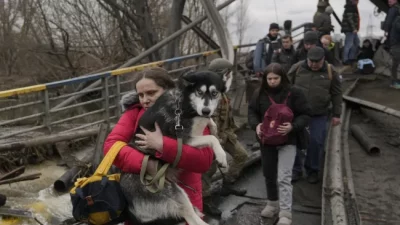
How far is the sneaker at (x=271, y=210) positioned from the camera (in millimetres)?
5250

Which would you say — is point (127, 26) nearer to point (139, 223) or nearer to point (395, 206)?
point (395, 206)

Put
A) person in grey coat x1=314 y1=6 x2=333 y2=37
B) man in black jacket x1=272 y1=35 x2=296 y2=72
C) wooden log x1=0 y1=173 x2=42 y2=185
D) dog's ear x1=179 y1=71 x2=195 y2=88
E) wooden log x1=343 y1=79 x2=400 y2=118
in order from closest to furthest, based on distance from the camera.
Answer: dog's ear x1=179 y1=71 x2=195 y2=88 → wooden log x1=0 y1=173 x2=42 y2=185 → wooden log x1=343 y1=79 x2=400 y2=118 → man in black jacket x1=272 y1=35 x2=296 y2=72 → person in grey coat x1=314 y1=6 x2=333 y2=37

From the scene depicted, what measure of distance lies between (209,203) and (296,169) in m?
1.57

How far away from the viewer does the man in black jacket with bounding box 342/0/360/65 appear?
43.0ft

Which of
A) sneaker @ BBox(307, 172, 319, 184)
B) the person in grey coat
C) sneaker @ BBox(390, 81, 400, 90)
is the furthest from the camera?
sneaker @ BBox(390, 81, 400, 90)

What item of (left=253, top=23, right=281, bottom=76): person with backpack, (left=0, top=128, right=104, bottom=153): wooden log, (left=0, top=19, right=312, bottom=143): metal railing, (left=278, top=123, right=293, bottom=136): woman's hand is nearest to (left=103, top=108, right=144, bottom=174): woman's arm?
(left=0, top=19, right=312, bottom=143): metal railing

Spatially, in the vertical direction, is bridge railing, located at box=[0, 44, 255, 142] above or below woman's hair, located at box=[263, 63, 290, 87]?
below

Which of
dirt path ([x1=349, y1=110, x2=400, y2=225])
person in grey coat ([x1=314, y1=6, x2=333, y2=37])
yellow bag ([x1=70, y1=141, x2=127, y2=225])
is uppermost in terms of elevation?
person in grey coat ([x1=314, y1=6, x2=333, y2=37])

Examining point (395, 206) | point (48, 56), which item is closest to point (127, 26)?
point (48, 56)

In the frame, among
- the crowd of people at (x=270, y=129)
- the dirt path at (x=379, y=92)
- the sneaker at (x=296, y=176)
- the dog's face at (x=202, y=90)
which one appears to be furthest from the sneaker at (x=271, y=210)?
the dirt path at (x=379, y=92)

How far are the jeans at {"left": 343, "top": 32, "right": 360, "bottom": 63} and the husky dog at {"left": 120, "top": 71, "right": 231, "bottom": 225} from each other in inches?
471

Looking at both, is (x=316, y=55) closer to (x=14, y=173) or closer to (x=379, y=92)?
(x=14, y=173)

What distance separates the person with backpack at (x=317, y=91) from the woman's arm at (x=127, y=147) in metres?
3.76

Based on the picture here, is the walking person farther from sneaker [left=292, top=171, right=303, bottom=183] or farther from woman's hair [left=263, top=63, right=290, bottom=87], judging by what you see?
sneaker [left=292, top=171, right=303, bottom=183]
